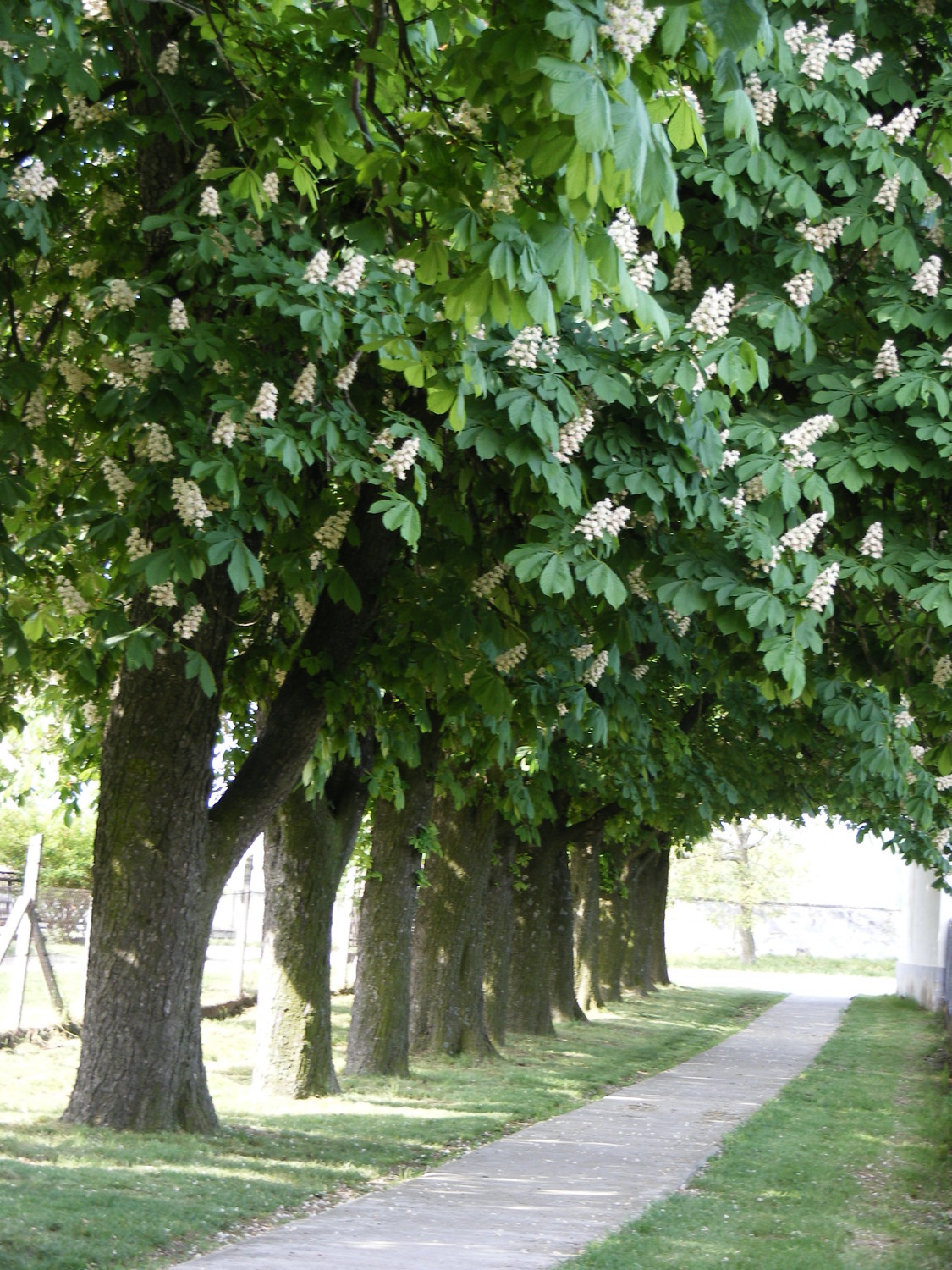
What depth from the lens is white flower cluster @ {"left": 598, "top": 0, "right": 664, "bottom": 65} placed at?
3.08 meters

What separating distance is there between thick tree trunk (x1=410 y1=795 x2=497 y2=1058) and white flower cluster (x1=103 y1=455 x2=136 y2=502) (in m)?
10.7

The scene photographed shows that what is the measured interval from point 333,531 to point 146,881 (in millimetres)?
2702

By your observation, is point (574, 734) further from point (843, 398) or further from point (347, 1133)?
point (347, 1133)

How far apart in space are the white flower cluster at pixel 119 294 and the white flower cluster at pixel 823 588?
11.7ft

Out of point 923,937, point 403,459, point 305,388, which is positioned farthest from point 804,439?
point 923,937

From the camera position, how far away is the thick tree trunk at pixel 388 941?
48.6ft

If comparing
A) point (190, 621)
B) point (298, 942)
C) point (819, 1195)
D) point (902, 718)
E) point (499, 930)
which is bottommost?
point (819, 1195)

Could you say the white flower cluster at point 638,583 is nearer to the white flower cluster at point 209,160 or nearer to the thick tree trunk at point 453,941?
the white flower cluster at point 209,160

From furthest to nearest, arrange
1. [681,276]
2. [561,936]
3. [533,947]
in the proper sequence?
[561,936] < [533,947] < [681,276]

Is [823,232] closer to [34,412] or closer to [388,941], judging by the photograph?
[34,412]

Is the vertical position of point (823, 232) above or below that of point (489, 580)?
above

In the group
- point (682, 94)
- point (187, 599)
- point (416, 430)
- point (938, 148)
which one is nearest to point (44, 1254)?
point (187, 599)

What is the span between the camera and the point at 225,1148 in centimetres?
981

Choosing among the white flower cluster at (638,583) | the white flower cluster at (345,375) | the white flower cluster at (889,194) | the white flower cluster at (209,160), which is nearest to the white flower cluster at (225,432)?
the white flower cluster at (345,375)
